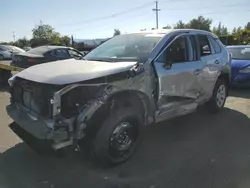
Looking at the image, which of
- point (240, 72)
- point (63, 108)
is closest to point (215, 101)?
point (240, 72)

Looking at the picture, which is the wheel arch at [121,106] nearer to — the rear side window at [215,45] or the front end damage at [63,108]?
the front end damage at [63,108]

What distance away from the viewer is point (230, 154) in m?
4.27

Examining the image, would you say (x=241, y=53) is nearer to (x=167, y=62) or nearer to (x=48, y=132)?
(x=167, y=62)

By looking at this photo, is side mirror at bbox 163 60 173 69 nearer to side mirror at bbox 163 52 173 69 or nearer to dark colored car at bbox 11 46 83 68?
side mirror at bbox 163 52 173 69

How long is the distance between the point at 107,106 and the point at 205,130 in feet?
8.05

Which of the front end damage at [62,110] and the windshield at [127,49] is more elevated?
the windshield at [127,49]

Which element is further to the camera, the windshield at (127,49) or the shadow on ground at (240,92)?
the shadow on ground at (240,92)

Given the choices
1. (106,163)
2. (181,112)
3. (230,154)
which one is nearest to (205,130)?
(181,112)

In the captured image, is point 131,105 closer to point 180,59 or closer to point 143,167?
point 143,167

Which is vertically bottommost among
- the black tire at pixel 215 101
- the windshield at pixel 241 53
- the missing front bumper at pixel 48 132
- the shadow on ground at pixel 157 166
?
the shadow on ground at pixel 157 166

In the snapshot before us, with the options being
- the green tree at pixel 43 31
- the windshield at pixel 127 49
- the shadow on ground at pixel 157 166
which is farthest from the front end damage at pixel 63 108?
the green tree at pixel 43 31

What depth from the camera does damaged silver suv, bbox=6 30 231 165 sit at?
3332 millimetres

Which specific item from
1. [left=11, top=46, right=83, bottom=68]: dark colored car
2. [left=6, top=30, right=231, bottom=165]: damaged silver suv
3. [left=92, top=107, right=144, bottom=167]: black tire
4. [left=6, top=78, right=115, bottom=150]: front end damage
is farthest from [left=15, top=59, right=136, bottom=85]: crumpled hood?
[left=11, top=46, right=83, bottom=68]: dark colored car

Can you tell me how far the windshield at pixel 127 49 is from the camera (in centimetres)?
450
